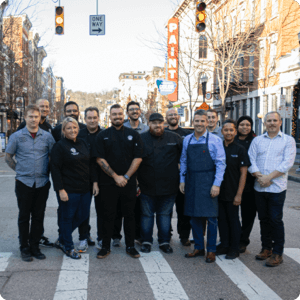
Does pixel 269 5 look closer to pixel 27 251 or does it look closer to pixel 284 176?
pixel 284 176

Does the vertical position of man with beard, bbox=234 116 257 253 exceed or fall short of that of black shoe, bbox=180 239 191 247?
it exceeds it

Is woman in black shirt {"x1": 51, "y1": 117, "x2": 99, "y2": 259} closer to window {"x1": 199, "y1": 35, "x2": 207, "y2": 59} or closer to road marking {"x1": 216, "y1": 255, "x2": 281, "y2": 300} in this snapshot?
road marking {"x1": 216, "y1": 255, "x2": 281, "y2": 300}

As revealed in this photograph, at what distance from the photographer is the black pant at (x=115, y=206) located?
5.48m

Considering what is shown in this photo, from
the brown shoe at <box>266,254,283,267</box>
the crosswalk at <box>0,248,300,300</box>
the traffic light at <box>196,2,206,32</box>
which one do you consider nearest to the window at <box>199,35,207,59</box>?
the traffic light at <box>196,2,206,32</box>

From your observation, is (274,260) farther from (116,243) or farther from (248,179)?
(116,243)

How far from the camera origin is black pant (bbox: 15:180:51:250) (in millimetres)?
5203

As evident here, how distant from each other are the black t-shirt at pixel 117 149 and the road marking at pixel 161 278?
1128 millimetres

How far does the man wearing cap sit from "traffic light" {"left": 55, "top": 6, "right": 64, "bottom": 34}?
8.43 metres

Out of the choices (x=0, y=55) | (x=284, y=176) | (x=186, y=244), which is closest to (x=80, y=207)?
(x=186, y=244)

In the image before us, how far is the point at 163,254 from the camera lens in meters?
5.60

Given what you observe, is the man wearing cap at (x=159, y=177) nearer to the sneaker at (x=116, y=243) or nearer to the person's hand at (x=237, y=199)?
the sneaker at (x=116, y=243)

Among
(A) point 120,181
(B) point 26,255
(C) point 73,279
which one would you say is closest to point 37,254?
(B) point 26,255

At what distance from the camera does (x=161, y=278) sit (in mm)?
4637

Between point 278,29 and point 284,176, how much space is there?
23.1 m
